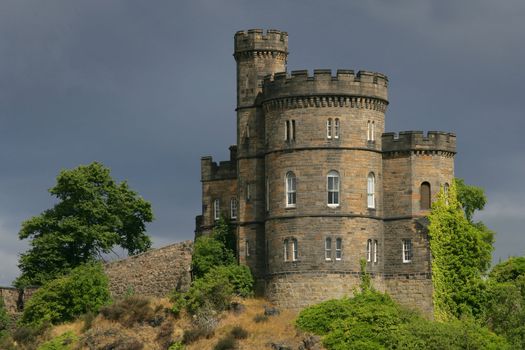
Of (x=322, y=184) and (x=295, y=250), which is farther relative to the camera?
(x=295, y=250)

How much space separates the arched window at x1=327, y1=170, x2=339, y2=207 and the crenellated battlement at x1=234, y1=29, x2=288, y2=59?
9.22 meters

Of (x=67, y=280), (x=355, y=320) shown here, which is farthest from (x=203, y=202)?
(x=355, y=320)

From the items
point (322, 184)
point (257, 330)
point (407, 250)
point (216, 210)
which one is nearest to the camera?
point (257, 330)

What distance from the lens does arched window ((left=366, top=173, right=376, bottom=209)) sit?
265 ft

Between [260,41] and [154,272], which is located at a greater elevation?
[260,41]

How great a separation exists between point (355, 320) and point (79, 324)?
621 inches

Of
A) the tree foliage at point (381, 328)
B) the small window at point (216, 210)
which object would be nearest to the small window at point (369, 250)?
the tree foliage at point (381, 328)

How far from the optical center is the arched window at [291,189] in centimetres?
8006

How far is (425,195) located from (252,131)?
9.96m

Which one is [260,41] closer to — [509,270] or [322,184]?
[322,184]

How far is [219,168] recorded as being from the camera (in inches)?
3474

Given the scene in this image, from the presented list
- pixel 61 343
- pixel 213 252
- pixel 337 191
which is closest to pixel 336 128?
pixel 337 191

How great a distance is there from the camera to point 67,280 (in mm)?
83812

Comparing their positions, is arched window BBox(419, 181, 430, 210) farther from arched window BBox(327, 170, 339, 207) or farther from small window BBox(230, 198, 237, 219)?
small window BBox(230, 198, 237, 219)
